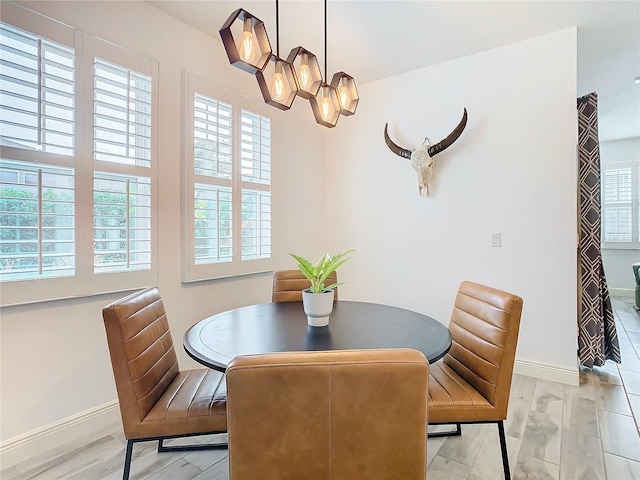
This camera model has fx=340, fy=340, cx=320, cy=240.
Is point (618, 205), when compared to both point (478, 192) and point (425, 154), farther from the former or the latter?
point (425, 154)

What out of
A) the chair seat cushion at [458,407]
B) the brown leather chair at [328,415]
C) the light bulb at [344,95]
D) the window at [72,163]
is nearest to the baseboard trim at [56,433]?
the window at [72,163]

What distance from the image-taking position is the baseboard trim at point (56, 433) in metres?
1.71

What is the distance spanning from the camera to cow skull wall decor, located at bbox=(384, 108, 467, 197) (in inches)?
117

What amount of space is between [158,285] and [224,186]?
2.95 ft

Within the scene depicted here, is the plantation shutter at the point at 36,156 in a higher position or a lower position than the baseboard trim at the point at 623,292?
higher

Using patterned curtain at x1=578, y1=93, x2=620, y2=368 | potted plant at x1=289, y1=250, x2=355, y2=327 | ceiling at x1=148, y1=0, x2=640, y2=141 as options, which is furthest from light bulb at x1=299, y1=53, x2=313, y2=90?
patterned curtain at x1=578, y1=93, x2=620, y2=368

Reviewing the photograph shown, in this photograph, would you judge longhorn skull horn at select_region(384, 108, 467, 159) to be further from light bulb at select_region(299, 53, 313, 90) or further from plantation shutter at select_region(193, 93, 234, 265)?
light bulb at select_region(299, 53, 313, 90)

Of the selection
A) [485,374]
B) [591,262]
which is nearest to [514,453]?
[485,374]

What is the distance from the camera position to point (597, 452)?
182 cm

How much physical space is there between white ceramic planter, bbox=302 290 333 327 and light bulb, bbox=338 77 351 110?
1119 mm

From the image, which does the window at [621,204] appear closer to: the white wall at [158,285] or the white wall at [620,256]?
the white wall at [620,256]

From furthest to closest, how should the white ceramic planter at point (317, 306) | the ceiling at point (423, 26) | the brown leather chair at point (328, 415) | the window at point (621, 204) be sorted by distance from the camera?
the window at point (621, 204) → the ceiling at point (423, 26) → the white ceramic planter at point (317, 306) → the brown leather chair at point (328, 415)

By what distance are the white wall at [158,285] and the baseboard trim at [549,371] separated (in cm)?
223

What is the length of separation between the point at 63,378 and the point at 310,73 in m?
2.16
